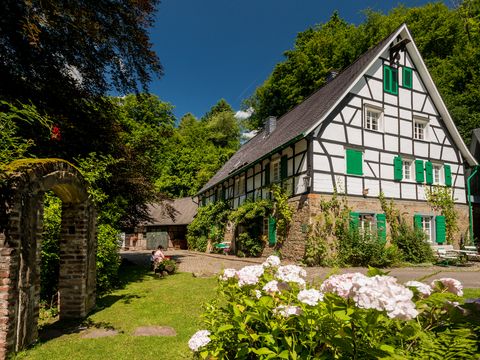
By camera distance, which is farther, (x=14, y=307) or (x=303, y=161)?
(x=303, y=161)

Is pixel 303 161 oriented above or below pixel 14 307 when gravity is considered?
above

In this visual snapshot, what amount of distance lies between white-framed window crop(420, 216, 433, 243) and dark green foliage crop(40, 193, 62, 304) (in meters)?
14.7

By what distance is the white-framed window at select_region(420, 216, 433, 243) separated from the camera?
15316mm

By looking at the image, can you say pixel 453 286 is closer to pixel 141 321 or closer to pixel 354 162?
pixel 141 321

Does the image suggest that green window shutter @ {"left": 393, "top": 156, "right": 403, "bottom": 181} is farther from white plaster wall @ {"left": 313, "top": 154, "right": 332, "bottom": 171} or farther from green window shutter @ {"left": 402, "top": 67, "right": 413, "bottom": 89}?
green window shutter @ {"left": 402, "top": 67, "right": 413, "bottom": 89}

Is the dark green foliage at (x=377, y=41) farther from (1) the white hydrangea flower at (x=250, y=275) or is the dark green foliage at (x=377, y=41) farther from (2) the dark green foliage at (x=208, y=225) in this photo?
(1) the white hydrangea flower at (x=250, y=275)

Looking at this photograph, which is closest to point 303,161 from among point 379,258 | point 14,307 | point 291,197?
point 291,197

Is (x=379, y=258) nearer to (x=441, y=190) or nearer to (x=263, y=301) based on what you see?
(x=441, y=190)

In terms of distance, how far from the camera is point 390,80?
1535cm

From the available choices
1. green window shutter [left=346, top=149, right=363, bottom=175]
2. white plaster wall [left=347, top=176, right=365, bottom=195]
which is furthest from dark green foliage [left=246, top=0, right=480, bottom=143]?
white plaster wall [left=347, top=176, right=365, bottom=195]

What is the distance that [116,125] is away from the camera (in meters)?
9.40

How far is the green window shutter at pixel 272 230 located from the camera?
1516cm

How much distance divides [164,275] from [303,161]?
696cm

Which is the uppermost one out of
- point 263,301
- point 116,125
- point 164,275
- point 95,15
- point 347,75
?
point 347,75
